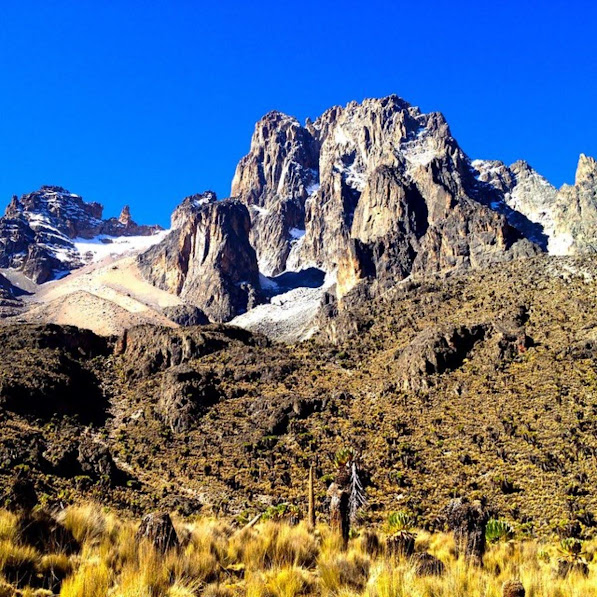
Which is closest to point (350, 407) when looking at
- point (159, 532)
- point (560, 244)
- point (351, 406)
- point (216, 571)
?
point (351, 406)

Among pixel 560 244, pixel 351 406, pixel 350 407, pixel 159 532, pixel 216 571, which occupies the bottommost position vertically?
pixel 216 571

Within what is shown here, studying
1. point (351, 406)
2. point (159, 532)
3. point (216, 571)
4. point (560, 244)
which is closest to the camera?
point (216, 571)

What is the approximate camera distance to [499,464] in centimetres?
4462

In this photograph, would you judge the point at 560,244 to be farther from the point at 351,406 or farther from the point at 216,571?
the point at 216,571

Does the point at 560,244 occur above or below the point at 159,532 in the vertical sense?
above

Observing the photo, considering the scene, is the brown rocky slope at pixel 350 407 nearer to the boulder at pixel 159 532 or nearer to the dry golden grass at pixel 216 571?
the dry golden grass at pixel 216 571

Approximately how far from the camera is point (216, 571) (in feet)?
26.2

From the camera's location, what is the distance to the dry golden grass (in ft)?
21.4

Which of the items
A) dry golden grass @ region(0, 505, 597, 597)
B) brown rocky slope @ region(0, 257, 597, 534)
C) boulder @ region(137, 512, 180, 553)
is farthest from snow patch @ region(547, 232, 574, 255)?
boulder @ region(137, 512, 180, 553)

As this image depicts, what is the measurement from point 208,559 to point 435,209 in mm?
164849

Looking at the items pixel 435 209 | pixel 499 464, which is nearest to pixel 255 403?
pixel 499 464

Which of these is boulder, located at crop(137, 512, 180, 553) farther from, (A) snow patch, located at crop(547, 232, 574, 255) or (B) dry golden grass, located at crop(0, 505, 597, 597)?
(A) snow patch, located at crop(547, 232, 574, 255)

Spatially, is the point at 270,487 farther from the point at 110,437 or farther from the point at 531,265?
→ the point at 531,265

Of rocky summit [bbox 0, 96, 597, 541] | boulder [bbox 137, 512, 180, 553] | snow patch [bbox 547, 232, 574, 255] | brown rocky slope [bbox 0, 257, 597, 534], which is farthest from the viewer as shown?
snow patch [bbox 547, 232, 574, 255]
